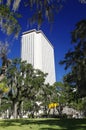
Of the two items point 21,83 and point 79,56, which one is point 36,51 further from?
point 79,56

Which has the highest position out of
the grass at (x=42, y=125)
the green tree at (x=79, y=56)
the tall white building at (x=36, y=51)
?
the tall white building at (x=36, y=51)

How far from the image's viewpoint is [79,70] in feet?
82.0

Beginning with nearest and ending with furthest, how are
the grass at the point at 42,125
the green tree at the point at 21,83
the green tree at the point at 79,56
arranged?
the grass at the point at 42,125, the green tree at the point at 79,56, the green tree at the point at 21,83

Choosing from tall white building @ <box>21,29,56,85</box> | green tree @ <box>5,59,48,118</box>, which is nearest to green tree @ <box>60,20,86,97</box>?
→ green tree @ <box>5,59,48,118</box>

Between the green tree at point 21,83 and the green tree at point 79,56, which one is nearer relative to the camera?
the green tree at point 79,56

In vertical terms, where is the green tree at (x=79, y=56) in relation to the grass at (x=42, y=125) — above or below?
above

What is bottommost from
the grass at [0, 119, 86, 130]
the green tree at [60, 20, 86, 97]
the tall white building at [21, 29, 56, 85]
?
the grass at [0, 119, 86, 130]

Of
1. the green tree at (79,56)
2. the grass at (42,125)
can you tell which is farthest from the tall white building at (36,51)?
the grass at (42,125)

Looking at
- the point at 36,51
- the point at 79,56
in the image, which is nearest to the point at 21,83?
the point at 79,56

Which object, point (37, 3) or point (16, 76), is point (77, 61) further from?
point (16, 76)

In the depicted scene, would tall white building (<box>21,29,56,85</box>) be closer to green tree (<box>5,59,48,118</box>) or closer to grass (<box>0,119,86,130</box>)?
green tree (<box>5,59,48,118</box>)

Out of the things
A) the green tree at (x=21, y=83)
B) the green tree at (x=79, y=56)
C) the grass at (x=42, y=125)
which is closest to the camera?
the grass at (x=42, y=125)

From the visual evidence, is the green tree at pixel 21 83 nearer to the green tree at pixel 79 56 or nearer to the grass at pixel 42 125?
the green tree at pixel 79 56

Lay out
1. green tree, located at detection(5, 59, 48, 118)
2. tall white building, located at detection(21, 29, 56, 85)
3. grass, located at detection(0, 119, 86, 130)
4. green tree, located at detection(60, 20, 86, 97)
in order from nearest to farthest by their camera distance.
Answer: grass, located at detection(0, 119, 86, 130), green tree, located at detection(60, 20, 86, 97), green tree, located at detection(5, 59, 48, 118), tall white building, located at detection(21, 29, 56, 85)
